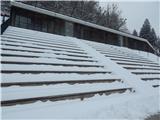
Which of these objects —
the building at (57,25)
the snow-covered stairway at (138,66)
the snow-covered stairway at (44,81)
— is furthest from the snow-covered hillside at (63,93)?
the building at (57,25)

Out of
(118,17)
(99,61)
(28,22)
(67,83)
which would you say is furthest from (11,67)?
(118,17)

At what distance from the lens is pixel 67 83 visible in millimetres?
3461

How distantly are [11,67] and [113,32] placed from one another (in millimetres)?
9125

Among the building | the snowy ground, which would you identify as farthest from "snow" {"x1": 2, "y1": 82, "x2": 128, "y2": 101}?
the building

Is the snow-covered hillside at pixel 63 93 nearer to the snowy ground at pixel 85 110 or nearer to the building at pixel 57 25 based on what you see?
the snowy ground at pixel 85 110

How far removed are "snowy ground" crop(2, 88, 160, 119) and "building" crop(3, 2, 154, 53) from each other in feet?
19.6

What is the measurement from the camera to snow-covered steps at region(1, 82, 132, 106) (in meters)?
2.46

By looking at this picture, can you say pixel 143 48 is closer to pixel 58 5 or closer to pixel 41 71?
pixel 58 5

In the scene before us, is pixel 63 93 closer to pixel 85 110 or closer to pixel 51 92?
pixel 51 92

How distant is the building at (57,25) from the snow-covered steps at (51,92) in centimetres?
556

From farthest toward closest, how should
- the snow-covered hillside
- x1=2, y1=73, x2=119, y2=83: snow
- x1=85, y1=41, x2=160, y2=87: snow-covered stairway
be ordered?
1. x1=85, y1=41, x2=160, y2=87: snow-covered stairway
2. x1=2, y1=73, x2=119, y2=83: snow
3. the snow-covered hillside

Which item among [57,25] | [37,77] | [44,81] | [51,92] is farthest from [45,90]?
[57,25]

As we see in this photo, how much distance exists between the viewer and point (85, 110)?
97.3 inches

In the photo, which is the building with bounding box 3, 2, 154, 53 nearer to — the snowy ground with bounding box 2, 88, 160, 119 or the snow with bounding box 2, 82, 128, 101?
the snow with bounding box 2, 82, 128, 101
